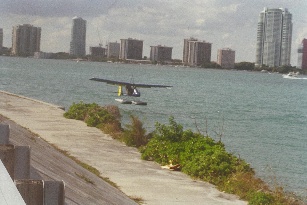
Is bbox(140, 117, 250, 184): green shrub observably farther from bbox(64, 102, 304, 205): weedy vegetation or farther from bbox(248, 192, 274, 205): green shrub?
bbox(248, 192, 274, 205): green shrub

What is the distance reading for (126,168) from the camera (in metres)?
15.4

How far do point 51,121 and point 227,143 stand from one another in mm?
11922

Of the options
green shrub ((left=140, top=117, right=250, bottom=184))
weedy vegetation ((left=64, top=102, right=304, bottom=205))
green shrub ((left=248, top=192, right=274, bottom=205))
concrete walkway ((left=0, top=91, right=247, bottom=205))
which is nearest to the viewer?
green shrub ((left=248, top=192, right=274, bottom=205))

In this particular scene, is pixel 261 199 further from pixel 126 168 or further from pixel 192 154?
pixel 192 154

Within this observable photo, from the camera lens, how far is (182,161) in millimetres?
16422

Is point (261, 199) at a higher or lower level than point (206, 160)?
lower

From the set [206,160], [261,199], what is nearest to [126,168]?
[206,160]

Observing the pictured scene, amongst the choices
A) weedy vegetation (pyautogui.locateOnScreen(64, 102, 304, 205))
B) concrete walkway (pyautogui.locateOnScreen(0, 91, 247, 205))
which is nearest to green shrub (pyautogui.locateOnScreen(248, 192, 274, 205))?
weedy vegetation (pyautogui.locateOnScreen(64, 102, 304, 205))

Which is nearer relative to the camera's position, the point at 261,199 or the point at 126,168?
the point at 261,199

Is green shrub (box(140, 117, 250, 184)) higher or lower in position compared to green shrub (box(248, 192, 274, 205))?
higher

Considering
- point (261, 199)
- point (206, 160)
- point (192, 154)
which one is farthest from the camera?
point (192, 154)

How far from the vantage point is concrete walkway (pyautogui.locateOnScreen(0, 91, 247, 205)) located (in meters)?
12.6

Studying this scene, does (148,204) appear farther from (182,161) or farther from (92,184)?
(182,161)

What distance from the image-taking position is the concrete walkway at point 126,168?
12625 mm
